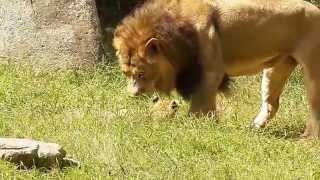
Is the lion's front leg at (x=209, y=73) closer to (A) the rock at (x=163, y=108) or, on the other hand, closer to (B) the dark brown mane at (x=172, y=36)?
(B) the dark brown mane at (x=172, y=36)

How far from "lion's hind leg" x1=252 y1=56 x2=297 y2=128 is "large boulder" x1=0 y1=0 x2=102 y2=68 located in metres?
1.96

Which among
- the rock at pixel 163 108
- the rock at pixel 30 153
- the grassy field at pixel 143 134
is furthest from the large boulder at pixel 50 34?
the rock at pixel 30 153

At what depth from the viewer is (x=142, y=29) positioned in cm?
620

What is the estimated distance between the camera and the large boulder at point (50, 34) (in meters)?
→ 8.28

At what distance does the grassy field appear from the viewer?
16.5 feet

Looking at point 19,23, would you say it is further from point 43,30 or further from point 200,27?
point 200,27

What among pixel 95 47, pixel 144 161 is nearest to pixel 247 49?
pixel 144 161

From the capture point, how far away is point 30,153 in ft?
15.5

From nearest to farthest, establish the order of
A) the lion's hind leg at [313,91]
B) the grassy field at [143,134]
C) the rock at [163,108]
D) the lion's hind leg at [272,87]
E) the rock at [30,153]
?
the rock at [30,153] → the grassy field at [143,134] → the rock at [163,108] → the lion's hind leg at [313,91] → the lion's hind leg at [272,87]

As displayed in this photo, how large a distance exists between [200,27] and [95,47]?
2.33 metres

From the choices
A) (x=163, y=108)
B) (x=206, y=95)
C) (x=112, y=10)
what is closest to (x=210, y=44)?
(x=206, y=95)

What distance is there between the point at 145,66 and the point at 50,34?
2.35 m

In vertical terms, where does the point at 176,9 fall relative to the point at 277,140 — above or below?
above

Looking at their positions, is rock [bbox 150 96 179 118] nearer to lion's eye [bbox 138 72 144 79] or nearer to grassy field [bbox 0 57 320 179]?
grassy field [bbox 0 57 320 179]
